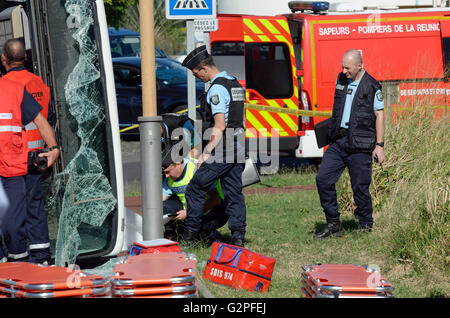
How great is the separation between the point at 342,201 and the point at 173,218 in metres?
2.36

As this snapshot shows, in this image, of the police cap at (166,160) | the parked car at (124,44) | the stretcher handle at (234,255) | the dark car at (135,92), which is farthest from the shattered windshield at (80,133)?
the parked car at (124,44)

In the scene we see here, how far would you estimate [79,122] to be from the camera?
6.72 m

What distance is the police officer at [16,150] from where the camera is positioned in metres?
6.02

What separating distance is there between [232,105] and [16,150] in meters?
1.91

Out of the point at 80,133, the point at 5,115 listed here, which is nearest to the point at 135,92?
the point at 80,133

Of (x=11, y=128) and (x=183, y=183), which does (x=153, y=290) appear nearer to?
(x=11, y=128)

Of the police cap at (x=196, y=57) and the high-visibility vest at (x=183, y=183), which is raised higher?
the police cap at (x=196, y=57)

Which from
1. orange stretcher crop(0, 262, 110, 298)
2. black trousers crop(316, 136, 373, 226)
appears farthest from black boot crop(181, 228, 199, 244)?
orange stretcher crop(0, 262, 110, 298)

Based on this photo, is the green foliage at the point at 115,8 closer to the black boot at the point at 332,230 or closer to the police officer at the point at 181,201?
the police officer at the point at 181,201

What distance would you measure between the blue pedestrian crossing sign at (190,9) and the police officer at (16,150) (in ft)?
8.37

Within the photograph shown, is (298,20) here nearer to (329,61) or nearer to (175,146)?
(329,61)

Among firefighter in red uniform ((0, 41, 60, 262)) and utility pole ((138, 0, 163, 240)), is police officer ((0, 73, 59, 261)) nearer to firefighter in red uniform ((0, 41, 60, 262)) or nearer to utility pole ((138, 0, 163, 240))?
firefighter in red uniform ((0, 41, 60, 262))

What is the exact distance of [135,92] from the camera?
17.1 meters
